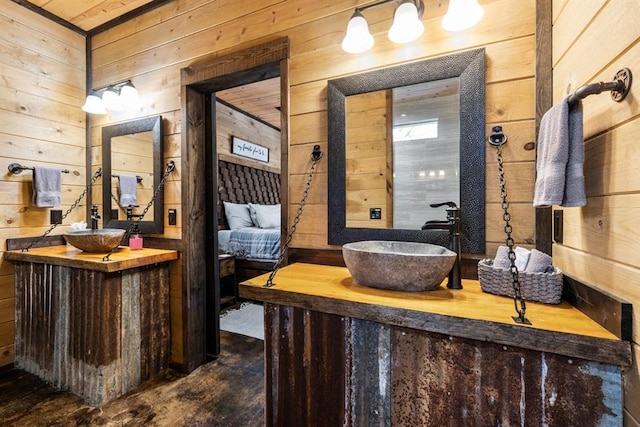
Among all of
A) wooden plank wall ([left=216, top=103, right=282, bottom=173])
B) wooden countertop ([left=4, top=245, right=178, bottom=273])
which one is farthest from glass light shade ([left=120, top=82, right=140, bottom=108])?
wooden plank wall ([left=216, top=103, right=282, bottom=173])

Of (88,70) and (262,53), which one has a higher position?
(88,70)

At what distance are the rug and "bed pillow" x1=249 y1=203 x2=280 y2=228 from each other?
4.31 ft

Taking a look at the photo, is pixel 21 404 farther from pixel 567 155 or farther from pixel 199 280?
pixel 567 155

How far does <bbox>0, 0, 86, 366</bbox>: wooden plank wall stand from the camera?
2.09 metres

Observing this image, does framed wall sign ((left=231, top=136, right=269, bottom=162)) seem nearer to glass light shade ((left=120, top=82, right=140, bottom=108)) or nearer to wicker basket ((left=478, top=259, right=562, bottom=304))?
glass light shade ((left=120, top=82, right=140, bottom=108))

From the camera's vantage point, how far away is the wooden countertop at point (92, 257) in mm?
1724

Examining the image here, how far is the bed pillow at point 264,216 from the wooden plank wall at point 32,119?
226cm

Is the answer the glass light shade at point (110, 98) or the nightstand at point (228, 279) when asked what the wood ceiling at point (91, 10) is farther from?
the nightstand at point (228, 279)

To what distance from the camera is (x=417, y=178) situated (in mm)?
1401

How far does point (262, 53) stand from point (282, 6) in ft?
0.94

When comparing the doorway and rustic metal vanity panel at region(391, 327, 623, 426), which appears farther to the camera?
the doorway

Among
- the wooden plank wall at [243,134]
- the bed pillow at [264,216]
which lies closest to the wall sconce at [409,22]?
the wooden plank wall at [243,134]

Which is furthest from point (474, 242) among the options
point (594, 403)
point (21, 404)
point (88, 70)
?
point (88, 70)

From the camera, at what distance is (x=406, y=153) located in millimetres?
1427
